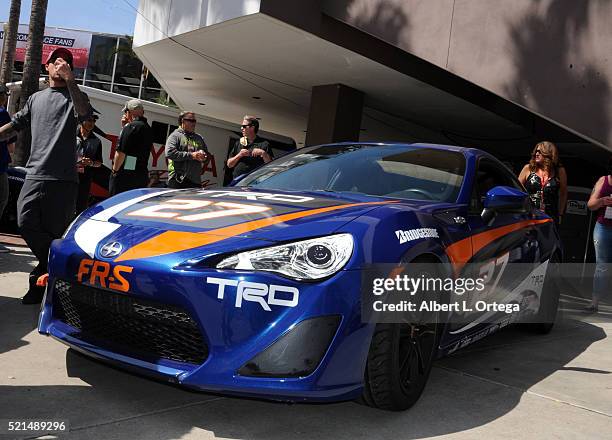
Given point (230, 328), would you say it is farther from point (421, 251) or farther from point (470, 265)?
point (470, 265)

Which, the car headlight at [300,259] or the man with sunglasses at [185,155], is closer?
the car headlight at [300,259]

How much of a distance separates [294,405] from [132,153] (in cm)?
421

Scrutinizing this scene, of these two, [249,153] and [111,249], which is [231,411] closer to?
[111,249]

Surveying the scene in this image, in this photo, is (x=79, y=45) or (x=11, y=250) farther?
(x=79, y=45)

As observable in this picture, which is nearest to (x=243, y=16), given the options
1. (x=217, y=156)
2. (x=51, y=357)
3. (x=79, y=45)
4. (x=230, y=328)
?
(x=217, y=156)

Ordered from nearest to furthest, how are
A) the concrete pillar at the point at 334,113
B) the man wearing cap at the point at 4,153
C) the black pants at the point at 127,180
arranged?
the man wearing cap at the point at 4,153, the black pants at the point at 127,180, the concrete pillar at the point at 334,113

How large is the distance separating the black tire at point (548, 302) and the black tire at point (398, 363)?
190cm

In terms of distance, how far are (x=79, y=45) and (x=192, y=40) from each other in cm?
2571

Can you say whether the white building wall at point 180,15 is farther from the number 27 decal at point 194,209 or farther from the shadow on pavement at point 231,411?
the shadow on pavement at point 231,411

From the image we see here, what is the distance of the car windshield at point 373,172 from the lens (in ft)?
11.4

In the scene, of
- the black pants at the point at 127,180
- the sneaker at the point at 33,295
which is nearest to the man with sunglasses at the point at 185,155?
the black pants at the point at 127,180

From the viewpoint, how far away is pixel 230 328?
2.31 metres

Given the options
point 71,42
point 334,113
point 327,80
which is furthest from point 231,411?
point 71,42

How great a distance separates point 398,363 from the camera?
267 cm
